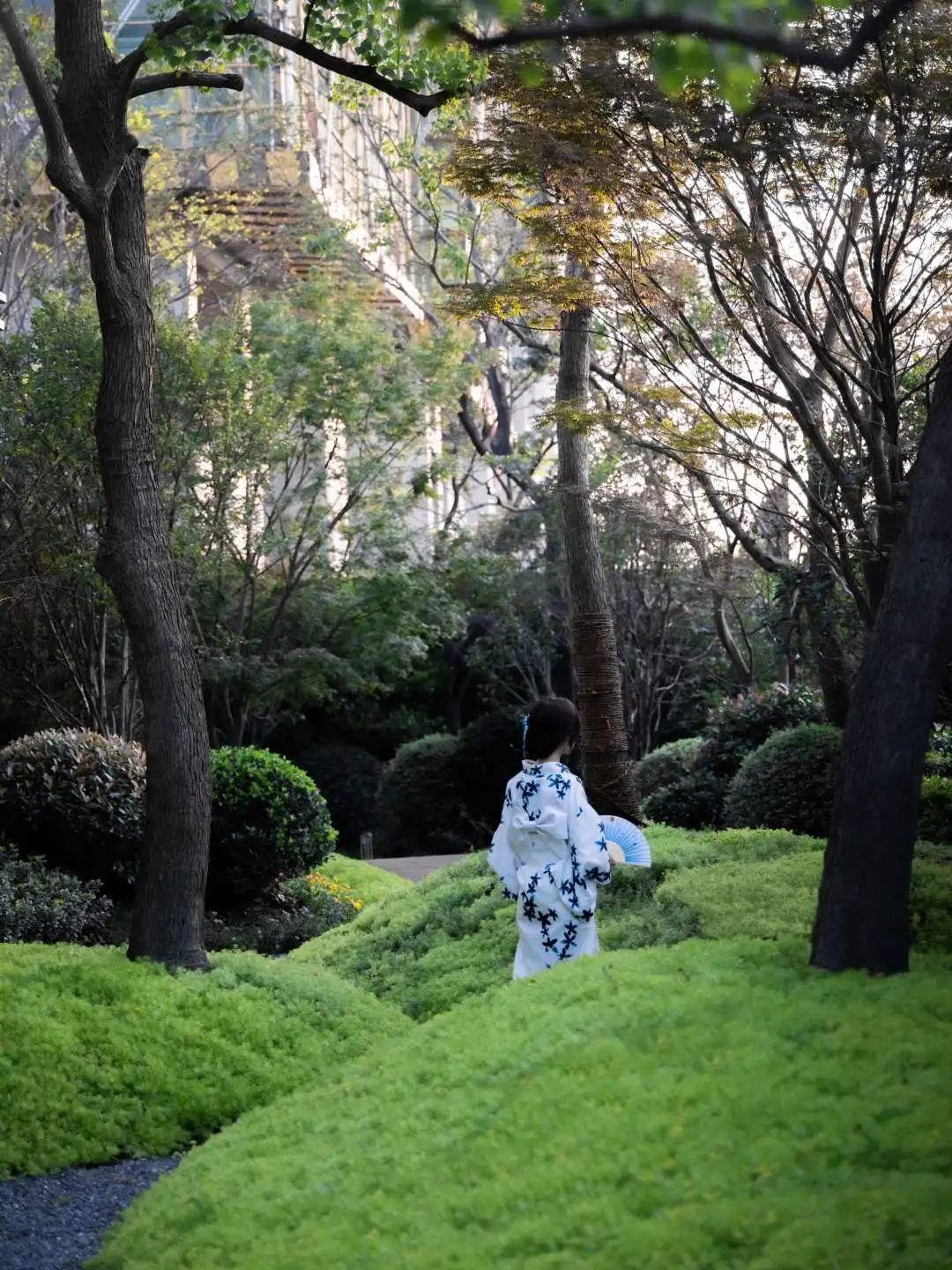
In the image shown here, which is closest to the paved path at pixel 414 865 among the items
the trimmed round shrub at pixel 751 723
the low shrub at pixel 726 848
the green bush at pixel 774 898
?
the trimmed round shrub at pixel 751 723

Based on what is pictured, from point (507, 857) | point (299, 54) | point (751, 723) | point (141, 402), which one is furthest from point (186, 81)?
point (751, 723)

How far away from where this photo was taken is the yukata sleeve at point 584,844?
689 centimetres

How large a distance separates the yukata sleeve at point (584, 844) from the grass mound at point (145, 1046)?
1433 mm

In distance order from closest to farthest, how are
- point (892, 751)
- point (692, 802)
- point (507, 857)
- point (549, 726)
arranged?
point (892, 751) < point (549, 726) < point (507, 857) < point (692, 802)

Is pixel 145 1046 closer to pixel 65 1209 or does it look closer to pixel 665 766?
pixel 65 1209

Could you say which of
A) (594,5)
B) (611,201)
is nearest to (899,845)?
(594,5)

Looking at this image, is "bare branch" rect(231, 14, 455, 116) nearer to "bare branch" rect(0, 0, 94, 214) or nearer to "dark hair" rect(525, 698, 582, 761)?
"bare branch" rect(0, 0, 94, 214)

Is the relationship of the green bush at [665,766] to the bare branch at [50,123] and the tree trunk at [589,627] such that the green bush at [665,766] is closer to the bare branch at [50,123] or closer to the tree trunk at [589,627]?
the tree trunk at [589,627]

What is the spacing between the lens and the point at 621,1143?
420 centimetres

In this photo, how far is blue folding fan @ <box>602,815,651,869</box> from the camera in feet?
23.4

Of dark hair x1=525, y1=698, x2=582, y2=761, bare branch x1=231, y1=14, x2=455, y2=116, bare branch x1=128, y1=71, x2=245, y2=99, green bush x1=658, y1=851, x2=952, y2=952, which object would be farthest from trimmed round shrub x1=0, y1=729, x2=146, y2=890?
dark hair x1=525, y1=698, x2=582, y2=761

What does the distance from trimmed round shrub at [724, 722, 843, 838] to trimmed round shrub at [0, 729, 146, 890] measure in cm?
516

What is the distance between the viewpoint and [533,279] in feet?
35.1

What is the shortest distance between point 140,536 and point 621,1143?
211 inches
